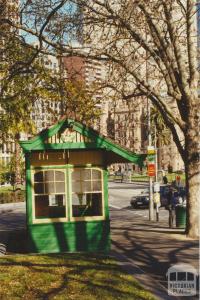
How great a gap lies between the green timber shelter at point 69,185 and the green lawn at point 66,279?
4.26 ft

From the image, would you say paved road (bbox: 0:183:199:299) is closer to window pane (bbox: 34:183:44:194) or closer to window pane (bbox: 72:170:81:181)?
window pane (bbox: 72:170:81:181)

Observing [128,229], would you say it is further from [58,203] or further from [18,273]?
[18,273]

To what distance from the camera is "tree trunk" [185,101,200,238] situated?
1762 cm

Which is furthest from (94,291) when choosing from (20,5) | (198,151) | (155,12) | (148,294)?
(20,5)

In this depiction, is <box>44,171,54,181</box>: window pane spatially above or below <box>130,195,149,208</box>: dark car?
above

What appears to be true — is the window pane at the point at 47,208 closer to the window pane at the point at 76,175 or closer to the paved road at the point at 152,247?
the window pane at the point at 76,175

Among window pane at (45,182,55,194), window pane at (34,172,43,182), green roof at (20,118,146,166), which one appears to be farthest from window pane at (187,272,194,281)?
window pane at (34,172,43,182)

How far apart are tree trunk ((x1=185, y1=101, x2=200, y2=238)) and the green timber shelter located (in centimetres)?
308

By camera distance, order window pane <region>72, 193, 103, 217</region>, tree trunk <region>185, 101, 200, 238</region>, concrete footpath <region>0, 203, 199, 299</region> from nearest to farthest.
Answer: concrete footpath <region>0, 203, 199, 299</region> → window pane <region>72, 193, 103, 217</region> → tree trunk <region>185, 101, 200, 238</region>

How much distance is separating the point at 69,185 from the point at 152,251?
11.0 feet

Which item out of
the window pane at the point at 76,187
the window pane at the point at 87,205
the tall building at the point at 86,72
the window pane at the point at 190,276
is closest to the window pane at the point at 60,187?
the window pane at the point at 76,187

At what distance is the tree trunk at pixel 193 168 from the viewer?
1762cm

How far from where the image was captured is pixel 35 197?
50.8 ft

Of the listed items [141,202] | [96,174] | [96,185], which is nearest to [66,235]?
[96,185]
